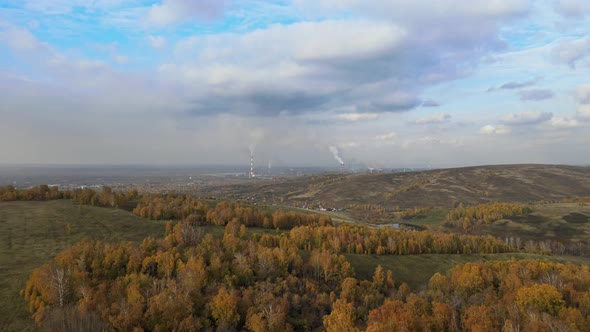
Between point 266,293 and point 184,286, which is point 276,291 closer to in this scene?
point 266,293

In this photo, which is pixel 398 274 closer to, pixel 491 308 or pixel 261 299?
pixel 491 308

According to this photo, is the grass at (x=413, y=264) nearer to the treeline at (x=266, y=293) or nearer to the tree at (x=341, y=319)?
the treeline at (x=266, y=293)

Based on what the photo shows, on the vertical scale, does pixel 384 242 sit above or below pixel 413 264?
above

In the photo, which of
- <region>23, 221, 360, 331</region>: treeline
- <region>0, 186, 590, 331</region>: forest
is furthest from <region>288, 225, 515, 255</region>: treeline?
<region>23, 221, 360, 331</region>: treeline

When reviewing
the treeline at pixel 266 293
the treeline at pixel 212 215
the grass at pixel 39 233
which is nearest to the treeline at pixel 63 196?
the grass at pixel 39 233

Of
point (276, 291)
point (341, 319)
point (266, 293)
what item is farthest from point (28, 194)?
point (341, 319)

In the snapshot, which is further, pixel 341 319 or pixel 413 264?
pixel 413 264

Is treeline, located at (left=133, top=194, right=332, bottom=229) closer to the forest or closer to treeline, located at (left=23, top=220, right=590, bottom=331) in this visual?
the forest
